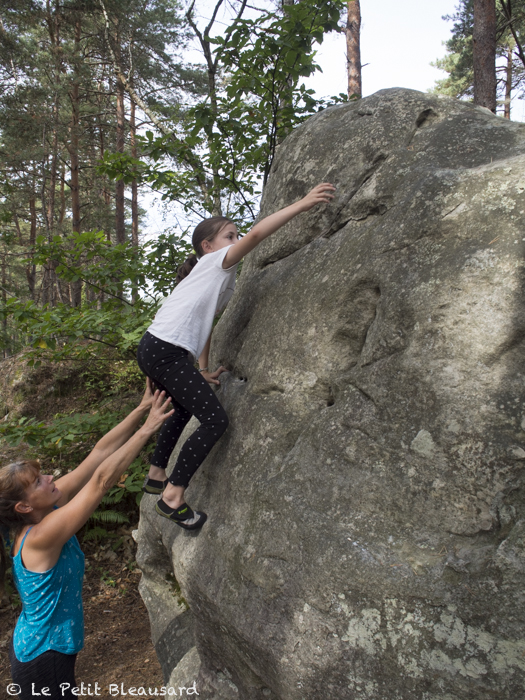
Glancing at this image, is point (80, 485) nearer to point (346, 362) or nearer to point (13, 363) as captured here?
point (346, 362)

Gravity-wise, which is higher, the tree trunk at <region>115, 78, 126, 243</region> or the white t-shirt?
the tree trunk at <region>115, 78, 126, 243</region>

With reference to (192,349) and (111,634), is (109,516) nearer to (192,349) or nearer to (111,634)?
(111,634)

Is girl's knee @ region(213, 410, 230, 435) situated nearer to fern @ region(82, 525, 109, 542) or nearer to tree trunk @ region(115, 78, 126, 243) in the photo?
fern @ region(82, 525, 109, 542)

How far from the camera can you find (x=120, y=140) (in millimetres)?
13945

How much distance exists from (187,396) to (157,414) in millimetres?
249

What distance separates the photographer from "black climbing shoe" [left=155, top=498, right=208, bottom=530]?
310 cm

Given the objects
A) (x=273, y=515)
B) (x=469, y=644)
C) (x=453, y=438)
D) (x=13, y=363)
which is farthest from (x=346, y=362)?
(x=13, y=363)

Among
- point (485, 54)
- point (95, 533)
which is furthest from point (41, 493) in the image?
point (485, 54)

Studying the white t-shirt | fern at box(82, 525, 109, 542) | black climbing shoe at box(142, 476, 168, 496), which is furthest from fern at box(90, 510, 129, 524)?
the white t-shirt

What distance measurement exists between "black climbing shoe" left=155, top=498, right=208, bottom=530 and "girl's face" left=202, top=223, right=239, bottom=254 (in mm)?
1811

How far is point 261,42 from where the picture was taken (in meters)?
4.93

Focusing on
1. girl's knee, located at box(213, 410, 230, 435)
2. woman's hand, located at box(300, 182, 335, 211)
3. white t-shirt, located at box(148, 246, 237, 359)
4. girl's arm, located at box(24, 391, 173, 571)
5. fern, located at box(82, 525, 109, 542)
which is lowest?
fern, located at box(82, 525, 109, 542)

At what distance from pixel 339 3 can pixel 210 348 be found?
Answer: 146 inches

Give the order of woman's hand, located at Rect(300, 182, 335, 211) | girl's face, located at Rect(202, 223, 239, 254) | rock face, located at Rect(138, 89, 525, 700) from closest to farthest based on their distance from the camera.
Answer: rock face, located at Rect(138, 89, 525, 700) → woman's hand, located at Rect(300, 182, 335, 211) → girl's face, located at Rect(202, 223, 239, 254)
